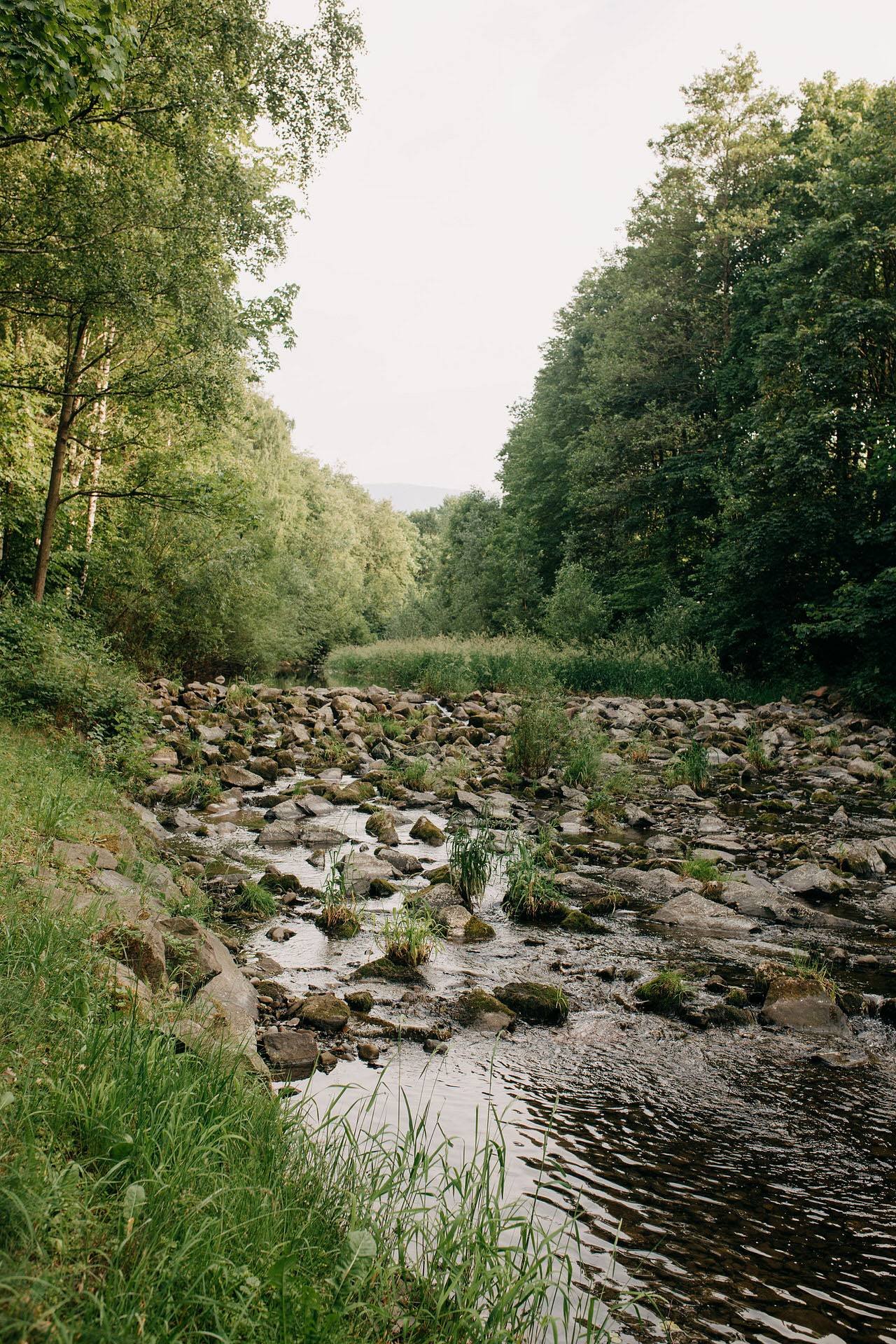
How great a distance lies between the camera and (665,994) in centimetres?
488

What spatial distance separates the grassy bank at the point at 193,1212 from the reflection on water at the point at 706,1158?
35cm

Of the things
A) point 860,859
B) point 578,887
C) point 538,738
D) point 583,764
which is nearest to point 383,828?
point 578,887

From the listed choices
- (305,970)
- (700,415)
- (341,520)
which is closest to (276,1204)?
(305,970)

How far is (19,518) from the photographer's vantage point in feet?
47.5

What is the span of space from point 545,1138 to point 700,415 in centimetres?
2909

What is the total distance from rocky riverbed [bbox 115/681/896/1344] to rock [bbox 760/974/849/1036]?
0.01 metres

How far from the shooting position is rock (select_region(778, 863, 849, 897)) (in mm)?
7137

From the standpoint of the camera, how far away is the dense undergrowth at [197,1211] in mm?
1636

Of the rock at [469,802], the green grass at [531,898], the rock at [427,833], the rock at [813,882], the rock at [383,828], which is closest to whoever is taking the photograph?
the green grass at [531,898]

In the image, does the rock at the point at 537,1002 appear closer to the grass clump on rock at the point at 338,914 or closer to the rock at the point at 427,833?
the grass clump on rock at the point at 338,914

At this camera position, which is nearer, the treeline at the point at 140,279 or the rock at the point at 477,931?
the rock at the point at 477,931

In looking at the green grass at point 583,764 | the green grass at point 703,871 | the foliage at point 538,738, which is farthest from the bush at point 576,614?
the green grass at point 703,871

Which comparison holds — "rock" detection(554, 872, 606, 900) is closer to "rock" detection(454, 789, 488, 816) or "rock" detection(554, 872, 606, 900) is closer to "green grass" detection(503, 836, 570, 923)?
"green grass" detection(503, 836, 570, 923)

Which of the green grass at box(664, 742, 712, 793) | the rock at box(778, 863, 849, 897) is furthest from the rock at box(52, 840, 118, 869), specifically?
the green grass at box(664, 742, 712, 793)
